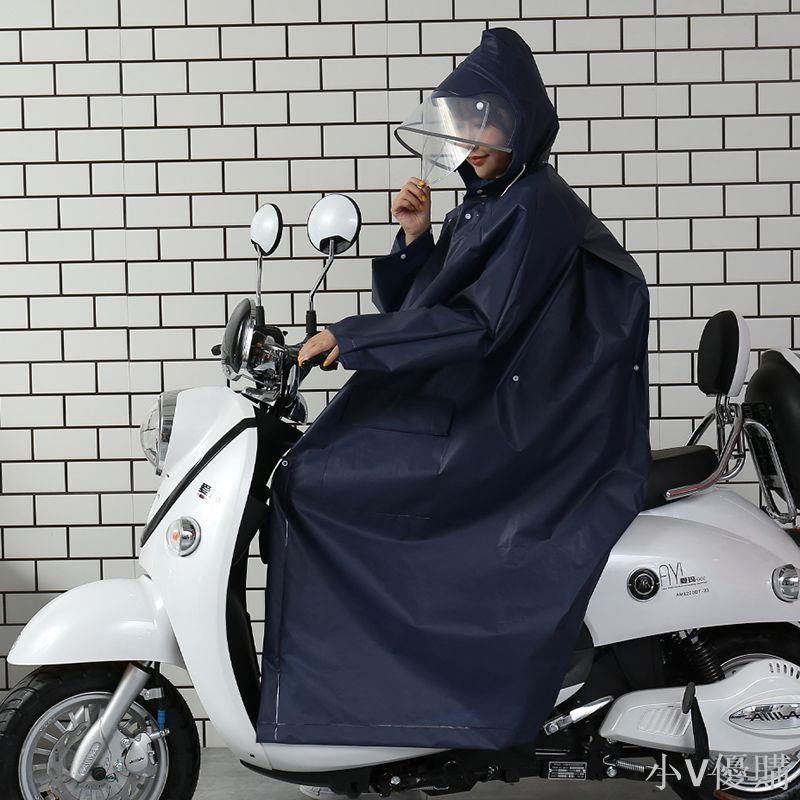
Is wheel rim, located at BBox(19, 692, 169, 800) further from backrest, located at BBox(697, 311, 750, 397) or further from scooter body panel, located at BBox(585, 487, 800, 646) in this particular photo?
backrest, located at BBox(697, 311, 750, 397)

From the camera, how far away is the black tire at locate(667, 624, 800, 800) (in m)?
2.10

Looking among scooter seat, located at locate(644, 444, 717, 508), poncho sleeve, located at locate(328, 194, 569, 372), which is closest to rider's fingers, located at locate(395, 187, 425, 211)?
poncho sleeve, located at locate(328, 194, 569, 372)

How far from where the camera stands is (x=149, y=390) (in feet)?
10.0

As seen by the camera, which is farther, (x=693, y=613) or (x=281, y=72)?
(x=281, y=72)

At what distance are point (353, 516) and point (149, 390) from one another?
1.32 m

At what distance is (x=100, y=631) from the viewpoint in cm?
189

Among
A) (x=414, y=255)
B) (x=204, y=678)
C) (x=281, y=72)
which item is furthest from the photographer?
(x=281, y=72)

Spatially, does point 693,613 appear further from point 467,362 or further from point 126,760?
point 126,760

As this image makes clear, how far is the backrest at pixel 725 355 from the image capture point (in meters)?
2.11

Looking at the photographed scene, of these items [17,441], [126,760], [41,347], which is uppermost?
[41,347]

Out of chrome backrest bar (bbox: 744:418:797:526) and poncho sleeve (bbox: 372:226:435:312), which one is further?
poncho sleeve (bbox: 372:226:435:312)

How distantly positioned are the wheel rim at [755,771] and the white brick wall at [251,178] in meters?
1.06

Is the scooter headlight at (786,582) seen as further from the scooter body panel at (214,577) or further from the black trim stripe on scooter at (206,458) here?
the black trim stripe on scooter at (206,458)

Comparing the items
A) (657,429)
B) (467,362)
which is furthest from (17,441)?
(657,429)
